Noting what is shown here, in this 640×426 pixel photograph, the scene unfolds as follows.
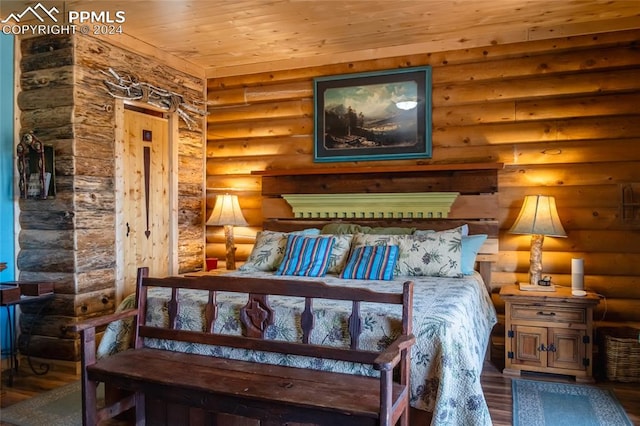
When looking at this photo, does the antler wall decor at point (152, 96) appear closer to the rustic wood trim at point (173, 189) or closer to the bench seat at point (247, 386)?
the rustic wood trim at point (173, 189)

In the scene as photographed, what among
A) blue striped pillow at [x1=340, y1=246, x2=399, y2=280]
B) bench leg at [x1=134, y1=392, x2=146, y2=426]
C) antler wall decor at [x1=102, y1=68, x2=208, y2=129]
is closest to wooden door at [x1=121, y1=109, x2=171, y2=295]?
antler wall decor at [x1=102, y1=68, x2=208, y2=129]

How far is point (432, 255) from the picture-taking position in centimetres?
351

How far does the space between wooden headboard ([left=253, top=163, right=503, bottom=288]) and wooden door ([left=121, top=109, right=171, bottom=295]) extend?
38.4 inches

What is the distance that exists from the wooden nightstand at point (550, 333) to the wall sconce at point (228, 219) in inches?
98.0

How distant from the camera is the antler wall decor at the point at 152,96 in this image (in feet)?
13.0

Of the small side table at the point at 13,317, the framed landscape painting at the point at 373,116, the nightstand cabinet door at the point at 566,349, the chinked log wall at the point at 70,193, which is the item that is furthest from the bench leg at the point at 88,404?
the nightstand cabinet door at the point at 566,349

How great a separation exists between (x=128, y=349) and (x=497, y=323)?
9.47 feet

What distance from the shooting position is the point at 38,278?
3746 millimetres

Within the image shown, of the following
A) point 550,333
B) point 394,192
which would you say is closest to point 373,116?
point 394,192

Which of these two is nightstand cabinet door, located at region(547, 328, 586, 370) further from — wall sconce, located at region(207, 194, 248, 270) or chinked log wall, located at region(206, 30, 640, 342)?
wall sconce, located at region(207, 194, 248, 270)

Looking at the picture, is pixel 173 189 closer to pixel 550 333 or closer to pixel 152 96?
pixel 152 96

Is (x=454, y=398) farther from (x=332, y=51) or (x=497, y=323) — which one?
(x=332, y=51)

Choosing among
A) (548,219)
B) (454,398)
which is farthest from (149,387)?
(548,219)

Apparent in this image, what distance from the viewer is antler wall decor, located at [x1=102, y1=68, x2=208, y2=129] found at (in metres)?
3.97
